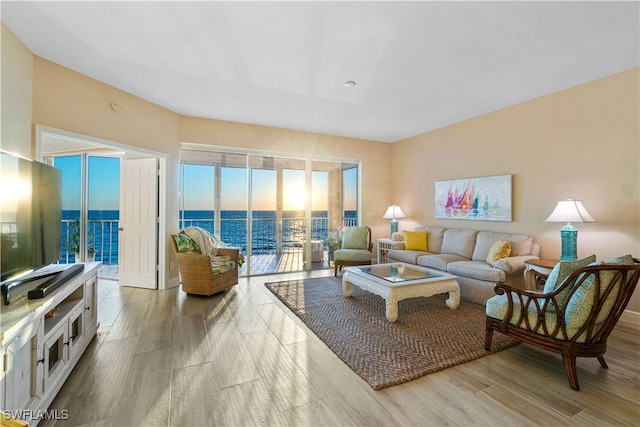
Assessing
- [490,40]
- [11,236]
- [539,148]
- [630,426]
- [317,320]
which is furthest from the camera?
[539,148]

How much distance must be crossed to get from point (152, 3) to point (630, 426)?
399 centimetres

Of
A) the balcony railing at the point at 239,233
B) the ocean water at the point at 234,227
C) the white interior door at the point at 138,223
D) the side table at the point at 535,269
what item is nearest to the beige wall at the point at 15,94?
the white interior door at the point at 138,223

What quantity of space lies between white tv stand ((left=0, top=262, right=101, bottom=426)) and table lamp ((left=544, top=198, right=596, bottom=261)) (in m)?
4.49

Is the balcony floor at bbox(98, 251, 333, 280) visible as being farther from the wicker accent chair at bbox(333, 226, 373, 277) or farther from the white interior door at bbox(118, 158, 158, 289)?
the white interior door at bbox(118, 158, 158, 289)

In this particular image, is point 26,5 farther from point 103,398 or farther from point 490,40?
point 490,40

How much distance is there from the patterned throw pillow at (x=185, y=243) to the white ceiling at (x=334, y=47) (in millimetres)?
1880

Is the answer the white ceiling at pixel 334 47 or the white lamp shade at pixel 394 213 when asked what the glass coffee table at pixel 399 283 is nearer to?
the white lamp shade at pixel 394 213

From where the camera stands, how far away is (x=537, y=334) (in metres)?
2.08

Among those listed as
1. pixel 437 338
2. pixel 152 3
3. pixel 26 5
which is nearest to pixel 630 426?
pixel 437 338

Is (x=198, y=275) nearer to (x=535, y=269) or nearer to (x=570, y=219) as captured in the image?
(x=535, y=269)

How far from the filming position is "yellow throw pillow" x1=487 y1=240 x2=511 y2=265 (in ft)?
12.4

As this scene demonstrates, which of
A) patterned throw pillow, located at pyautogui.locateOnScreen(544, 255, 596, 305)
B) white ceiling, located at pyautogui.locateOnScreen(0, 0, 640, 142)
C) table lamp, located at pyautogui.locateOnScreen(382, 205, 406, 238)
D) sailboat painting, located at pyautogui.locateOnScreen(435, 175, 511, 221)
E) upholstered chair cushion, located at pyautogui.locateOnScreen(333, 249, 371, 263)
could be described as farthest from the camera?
table lamp, located at pyautogui.locateOnScreen(382, 205, 406, 238)

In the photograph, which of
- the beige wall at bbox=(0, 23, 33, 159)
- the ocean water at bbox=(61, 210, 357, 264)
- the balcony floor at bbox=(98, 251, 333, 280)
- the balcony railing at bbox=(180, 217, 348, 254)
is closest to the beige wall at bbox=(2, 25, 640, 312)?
the beige wall at bbox=(0, 23, 33, 159)

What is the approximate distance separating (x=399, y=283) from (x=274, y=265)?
2.99 metres
